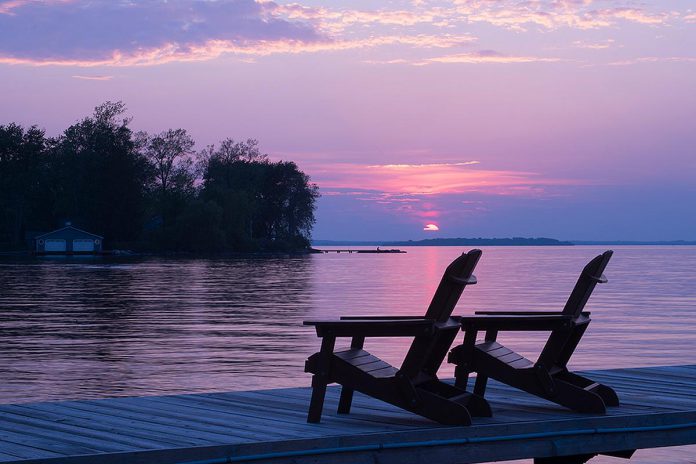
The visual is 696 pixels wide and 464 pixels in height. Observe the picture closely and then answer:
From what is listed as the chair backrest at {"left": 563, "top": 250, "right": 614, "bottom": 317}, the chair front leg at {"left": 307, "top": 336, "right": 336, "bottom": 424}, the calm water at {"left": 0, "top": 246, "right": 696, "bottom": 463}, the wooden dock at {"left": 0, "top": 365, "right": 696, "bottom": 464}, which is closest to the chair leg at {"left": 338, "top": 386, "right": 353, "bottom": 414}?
the wooden dock at {"left": 0, "top": 365, "right": 696, "bottom": 464}

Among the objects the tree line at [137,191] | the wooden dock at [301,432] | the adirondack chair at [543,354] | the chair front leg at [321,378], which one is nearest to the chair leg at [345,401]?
the wooden dock at [301,432]

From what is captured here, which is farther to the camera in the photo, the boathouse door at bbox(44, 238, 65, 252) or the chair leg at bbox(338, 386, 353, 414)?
the boathouse door at bbox(44, 238, 65, 252)

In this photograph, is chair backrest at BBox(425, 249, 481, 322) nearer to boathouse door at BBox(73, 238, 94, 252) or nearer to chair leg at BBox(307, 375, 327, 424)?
chair leg at BBox(307, 375, 327, 424)

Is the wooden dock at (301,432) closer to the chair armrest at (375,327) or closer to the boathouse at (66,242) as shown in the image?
the chair armrest at (375,327)

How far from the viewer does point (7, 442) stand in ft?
24.0

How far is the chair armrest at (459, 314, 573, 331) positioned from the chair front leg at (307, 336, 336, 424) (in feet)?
3.82

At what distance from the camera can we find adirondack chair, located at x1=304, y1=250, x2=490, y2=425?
773 centimetres

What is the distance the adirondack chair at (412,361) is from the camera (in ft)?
25.4

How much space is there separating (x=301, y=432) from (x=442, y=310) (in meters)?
1.36

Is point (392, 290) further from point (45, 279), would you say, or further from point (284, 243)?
point (284, 243)

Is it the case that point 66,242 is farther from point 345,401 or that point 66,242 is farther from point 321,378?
point 321,378

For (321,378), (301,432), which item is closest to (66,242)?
(321,378)

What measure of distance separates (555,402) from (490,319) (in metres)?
0.91

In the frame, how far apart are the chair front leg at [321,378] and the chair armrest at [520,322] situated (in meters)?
1.16
